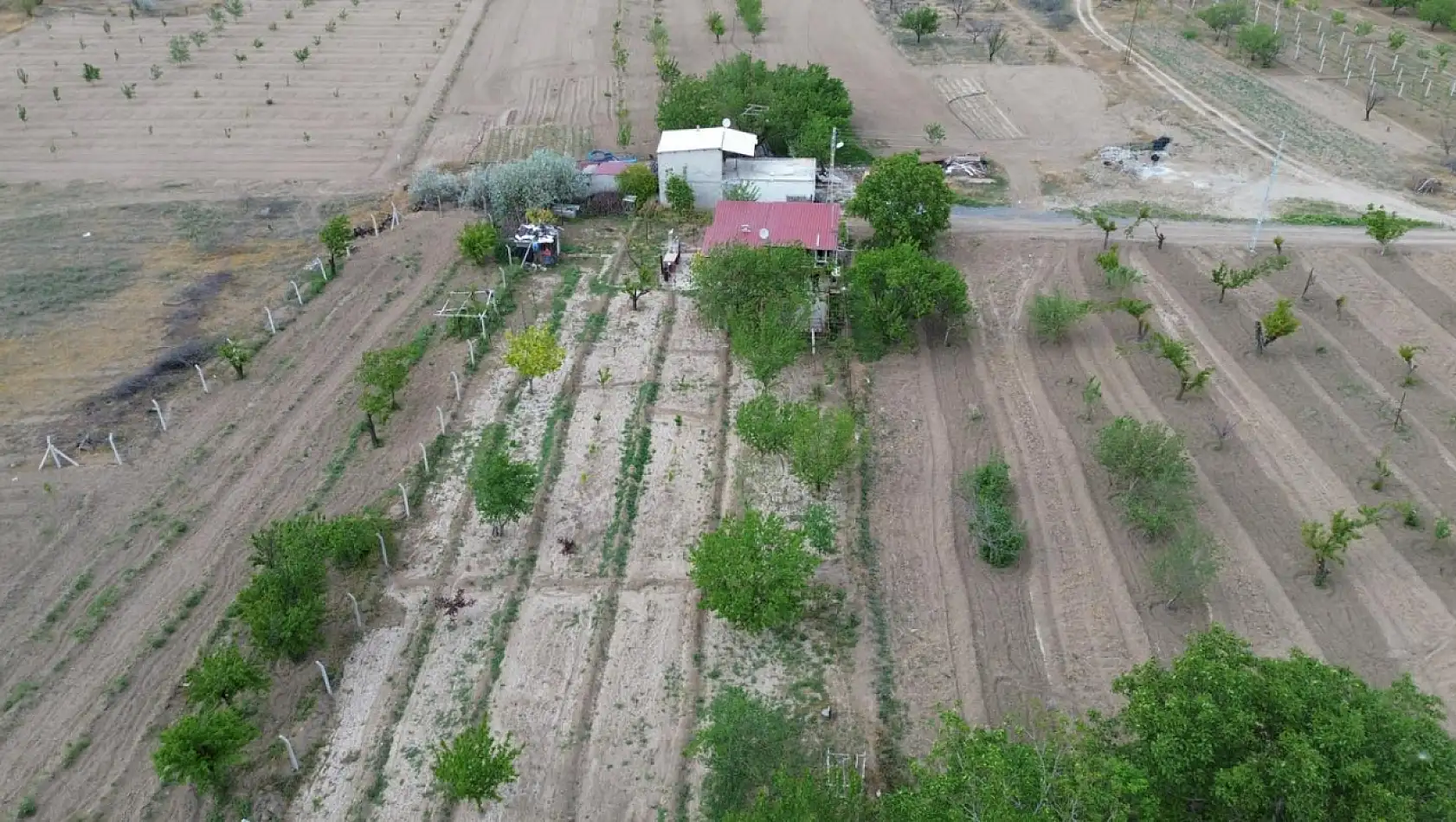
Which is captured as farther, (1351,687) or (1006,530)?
(1006,530)

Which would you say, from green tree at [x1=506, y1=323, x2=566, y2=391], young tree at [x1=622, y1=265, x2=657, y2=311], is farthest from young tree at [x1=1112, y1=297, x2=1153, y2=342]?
green tree at [x1=506, y1=323, x2=566, y2=391]

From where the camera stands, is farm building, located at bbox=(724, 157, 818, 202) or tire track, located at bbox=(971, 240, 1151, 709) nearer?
tire track, located at bbox=(971, 240, 1151, 709)

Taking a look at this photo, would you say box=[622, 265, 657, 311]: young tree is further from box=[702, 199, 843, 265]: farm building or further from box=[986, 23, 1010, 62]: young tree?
box=[986, 23, 1010, 62]: young tree

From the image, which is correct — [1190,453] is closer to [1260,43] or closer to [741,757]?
[741,757]

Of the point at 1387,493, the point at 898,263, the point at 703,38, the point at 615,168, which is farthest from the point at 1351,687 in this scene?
the point at 703,38

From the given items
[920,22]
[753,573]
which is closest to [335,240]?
[753,573]

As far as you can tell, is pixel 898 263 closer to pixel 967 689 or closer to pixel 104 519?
pixel 967 689
